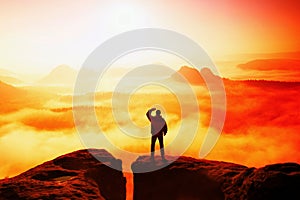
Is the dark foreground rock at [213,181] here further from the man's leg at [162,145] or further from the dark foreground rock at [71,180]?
the dark foreground rock at [71,180]

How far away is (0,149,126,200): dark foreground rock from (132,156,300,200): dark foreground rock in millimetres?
1512

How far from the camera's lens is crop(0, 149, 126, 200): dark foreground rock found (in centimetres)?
1249

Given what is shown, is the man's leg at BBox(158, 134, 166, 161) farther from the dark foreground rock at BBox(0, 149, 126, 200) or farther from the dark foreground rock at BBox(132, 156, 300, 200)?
the dark foreground rock at BBox(0, 149, 126, 200)

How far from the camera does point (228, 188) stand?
12094mm

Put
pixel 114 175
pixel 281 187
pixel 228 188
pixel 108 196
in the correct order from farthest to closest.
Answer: pixel 114 175, pixel 108 196, pixel 228 188, pixel 281 187

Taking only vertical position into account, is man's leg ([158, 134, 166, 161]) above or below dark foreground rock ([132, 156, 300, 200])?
above

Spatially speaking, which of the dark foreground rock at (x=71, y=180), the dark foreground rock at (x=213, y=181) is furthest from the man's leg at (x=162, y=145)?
the dark foreground rock at (x=71, y=180)

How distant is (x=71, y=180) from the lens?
1384 centimetres

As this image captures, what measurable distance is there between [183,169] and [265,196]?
178 inches

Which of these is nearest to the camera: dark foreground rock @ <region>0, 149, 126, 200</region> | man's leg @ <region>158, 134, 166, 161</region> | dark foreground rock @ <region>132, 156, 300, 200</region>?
dark foreground rock @ <region>132, 156, 300, 200</region>

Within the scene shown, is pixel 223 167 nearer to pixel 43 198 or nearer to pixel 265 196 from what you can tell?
pixel 265 196

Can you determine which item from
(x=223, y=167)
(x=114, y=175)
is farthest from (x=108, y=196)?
(x=223, y=167)

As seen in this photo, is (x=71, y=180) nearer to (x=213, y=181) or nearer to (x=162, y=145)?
(x=162, y=145)

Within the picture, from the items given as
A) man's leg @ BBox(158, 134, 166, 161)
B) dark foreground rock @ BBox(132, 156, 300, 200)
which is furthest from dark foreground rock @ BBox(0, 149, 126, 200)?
man's leg @ BBox(158, 134, 166, 161)
